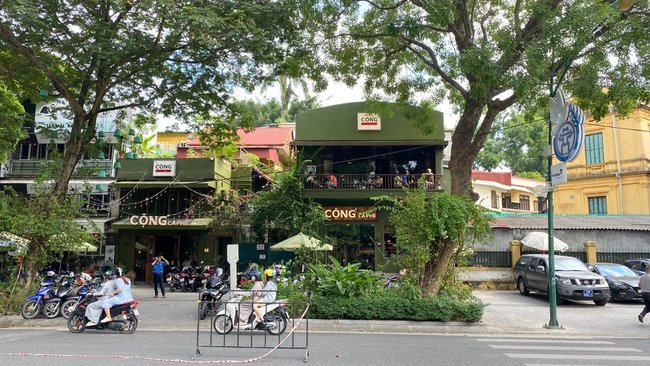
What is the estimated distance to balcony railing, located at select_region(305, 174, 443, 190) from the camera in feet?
75.2

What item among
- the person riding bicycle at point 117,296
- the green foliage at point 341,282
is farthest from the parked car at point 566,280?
the person riding bicycle at point 117,296

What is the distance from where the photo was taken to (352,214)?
23.8 meters

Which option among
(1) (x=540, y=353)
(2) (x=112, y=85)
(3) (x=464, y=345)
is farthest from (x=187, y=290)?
(1) (x=540, y=353)

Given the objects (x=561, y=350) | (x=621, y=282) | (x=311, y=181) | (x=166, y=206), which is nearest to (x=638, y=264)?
(x=621, y=282)

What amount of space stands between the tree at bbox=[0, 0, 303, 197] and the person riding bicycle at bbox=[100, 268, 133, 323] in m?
5.07

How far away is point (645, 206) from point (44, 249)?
108ft

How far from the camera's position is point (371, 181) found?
76.8 ft

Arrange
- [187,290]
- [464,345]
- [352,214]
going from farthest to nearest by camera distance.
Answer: [352,214] → [187,290] → [464,345]

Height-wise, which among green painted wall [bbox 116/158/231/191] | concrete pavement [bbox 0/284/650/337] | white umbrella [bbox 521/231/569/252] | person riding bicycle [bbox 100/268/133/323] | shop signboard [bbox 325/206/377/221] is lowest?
concrete pavement [bbox 0/284/650/337]

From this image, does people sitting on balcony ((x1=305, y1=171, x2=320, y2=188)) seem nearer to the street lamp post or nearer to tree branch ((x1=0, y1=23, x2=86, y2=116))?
tree branch ((x1=0, y1=23, x2=86, y2=116))

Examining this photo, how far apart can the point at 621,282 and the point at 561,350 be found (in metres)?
Answer: 9.29

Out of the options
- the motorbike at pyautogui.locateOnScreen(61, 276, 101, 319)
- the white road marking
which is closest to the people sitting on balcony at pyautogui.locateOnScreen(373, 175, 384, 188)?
the motorbike at pyautogui.locateOnScreen(61, 276, 101, 319)

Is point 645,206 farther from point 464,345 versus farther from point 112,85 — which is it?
point 112,85

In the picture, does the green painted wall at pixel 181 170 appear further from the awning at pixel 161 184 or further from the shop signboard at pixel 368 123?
the shop signboard at pixel 368 123
